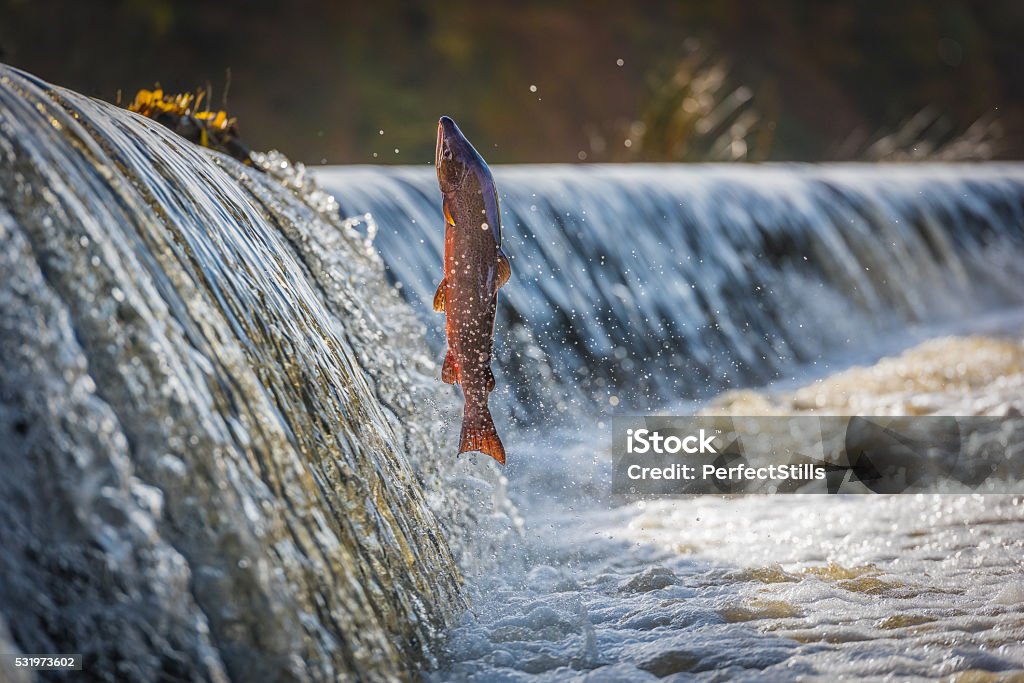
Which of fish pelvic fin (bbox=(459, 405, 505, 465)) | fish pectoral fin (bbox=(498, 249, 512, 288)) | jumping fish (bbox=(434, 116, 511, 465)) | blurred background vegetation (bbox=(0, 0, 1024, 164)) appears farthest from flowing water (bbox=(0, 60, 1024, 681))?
blurred background vegetation (bbox=(0, 0, 1024, 164))

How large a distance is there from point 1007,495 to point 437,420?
6.74 feet

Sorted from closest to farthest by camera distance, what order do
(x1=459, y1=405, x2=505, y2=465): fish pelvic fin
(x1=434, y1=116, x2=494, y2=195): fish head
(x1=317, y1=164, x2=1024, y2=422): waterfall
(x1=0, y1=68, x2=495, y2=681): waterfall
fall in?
(x1=0, y1=68, x2=495, y2=681): waterfall, (x1=434, y1=116, x2=494, y2=195): fish head, (x1=459, y1=405, x2=505, y2=465): fish pelvic fin, (x1=317, y1=164, x2=1024, y2=422): waterfall

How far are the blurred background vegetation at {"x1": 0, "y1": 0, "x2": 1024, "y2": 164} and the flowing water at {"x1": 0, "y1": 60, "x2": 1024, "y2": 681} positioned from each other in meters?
5.10

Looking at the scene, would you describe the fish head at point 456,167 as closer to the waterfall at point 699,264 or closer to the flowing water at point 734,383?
the flowing water at point 734,383

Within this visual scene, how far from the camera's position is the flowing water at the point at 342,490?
141 cm

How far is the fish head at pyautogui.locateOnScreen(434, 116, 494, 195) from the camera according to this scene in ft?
6.70

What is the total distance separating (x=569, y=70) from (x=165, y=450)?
1459 centimetres

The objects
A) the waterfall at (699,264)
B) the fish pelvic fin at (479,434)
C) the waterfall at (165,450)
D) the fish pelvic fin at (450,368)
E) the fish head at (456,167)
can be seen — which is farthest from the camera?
the waterfall at (699,264)

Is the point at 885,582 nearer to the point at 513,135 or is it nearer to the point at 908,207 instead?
the point at 908,207

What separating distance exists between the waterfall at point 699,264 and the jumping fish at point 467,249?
2.16 metres

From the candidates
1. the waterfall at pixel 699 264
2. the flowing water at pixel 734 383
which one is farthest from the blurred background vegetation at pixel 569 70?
the flowing water at pixel 734 383

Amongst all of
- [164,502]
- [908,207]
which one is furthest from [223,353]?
[908,207]

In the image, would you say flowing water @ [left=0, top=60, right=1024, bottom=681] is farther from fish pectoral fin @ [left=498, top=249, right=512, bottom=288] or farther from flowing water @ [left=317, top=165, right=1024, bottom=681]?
fish pectoral fin @ [left=498, top=249, right=512, bottom=288]

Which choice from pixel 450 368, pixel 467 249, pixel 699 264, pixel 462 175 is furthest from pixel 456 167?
pixel 699 264
